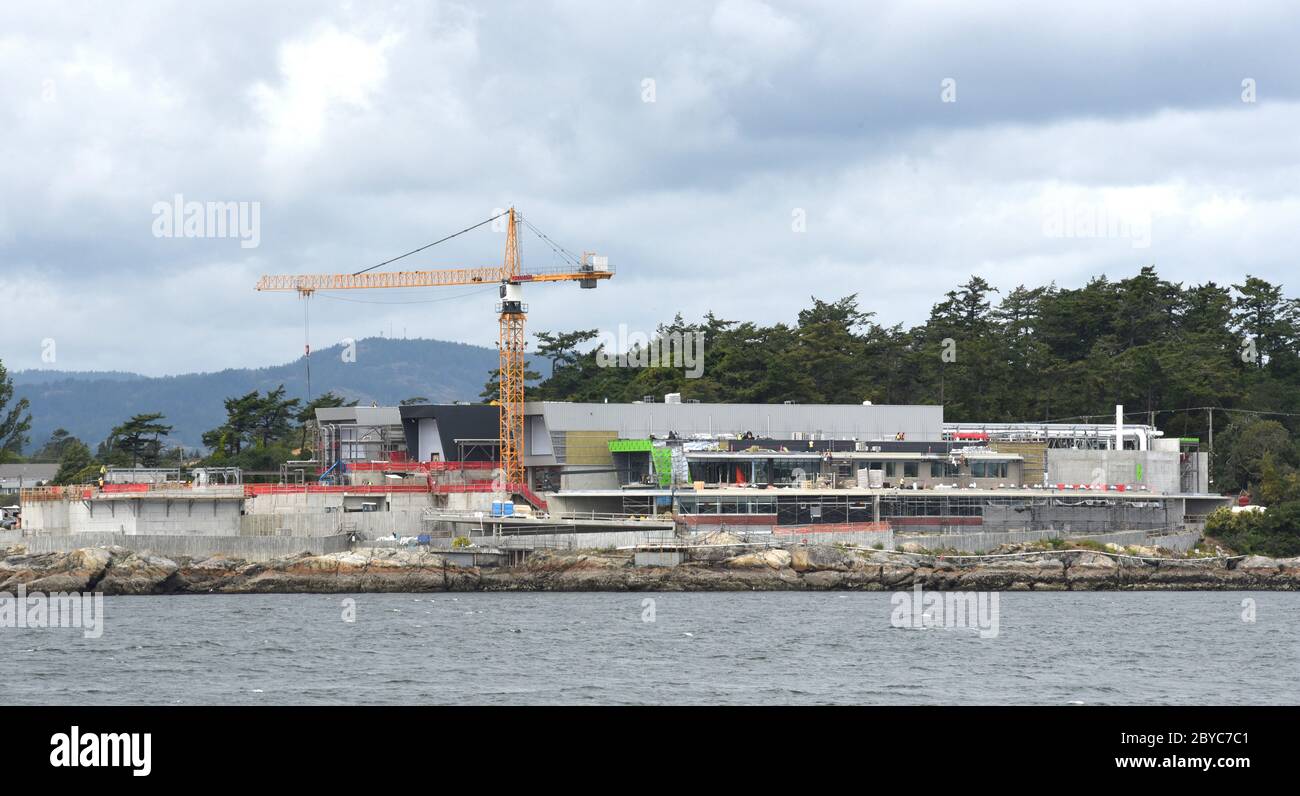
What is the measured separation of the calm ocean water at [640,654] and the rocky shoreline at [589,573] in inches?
144

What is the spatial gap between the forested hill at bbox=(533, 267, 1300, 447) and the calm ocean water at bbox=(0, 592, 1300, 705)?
43.7 meters

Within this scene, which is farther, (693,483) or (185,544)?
(693,483)

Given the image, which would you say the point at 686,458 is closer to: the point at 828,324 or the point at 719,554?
the point at 719,554

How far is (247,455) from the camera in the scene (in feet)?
401

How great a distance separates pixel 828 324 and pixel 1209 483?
106 ft

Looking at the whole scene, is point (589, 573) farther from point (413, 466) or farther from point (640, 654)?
point (640, 654)

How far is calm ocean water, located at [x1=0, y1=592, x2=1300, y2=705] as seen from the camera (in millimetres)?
43469

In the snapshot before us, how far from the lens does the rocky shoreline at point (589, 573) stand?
7481 cm

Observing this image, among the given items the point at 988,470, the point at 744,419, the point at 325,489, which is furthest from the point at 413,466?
the point at 988,470

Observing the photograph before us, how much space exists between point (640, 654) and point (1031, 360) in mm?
76006

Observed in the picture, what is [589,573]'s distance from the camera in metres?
76.7

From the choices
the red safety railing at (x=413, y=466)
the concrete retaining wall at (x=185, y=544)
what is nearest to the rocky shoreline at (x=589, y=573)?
the concrete retaining wall at (x=185, y=544)

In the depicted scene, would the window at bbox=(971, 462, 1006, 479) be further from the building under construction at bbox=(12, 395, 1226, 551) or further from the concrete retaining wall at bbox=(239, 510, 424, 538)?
the concrete retaining wall at bbox=(239, 510, 424, 538)
